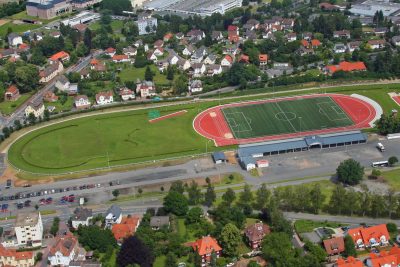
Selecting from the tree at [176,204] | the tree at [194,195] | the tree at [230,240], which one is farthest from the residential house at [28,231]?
the tree at [230,240]

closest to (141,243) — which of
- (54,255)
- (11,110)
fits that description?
(54,255)

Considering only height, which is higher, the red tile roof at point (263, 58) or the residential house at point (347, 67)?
the red tile roof at point (263, 58)

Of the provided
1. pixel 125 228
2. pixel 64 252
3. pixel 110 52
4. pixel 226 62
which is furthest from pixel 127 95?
pixel 64 252

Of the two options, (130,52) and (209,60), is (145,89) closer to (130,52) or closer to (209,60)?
(209,60)

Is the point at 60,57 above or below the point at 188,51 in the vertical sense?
above

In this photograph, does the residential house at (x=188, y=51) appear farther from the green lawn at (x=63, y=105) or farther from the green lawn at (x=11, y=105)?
the green lawn at (x=11, y=105)

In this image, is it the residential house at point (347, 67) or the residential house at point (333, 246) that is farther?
the residential house at point (347, 67)
